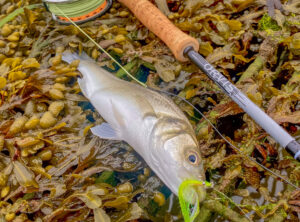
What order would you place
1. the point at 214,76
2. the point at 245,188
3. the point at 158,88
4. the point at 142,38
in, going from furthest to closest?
the point at 142,38
the point at 158,88
the point at 214,76
the point at 245,188

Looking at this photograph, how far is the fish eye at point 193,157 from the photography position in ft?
5.83

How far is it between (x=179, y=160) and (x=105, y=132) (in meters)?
0.61

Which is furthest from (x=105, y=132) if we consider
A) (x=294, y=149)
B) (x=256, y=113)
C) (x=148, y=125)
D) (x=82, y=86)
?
(x=294, y=149)

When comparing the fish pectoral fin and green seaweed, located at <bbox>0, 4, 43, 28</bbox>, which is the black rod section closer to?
the fish pectoral fin

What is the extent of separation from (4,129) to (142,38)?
1.43 meters

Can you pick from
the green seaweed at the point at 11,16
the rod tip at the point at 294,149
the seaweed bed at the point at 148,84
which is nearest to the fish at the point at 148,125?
the seaweed bed at the point at 148,84

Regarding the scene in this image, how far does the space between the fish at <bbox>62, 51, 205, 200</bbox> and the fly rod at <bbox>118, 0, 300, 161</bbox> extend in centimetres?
36

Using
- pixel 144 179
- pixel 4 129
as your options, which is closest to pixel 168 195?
pixel 144 179

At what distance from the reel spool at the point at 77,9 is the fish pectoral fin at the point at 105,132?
1.26 m

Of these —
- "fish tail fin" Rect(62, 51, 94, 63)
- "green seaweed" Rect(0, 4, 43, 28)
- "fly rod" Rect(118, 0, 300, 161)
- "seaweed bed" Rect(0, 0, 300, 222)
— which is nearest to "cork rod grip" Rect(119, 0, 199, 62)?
"fly rod" Rect(118, 0, 300, 161)

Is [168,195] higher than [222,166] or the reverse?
the reverse

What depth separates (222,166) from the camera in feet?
6.55

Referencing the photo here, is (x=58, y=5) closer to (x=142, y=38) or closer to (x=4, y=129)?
(x=142, y=38)

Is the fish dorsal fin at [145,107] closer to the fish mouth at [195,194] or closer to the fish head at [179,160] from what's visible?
the fish head at [179,160]
